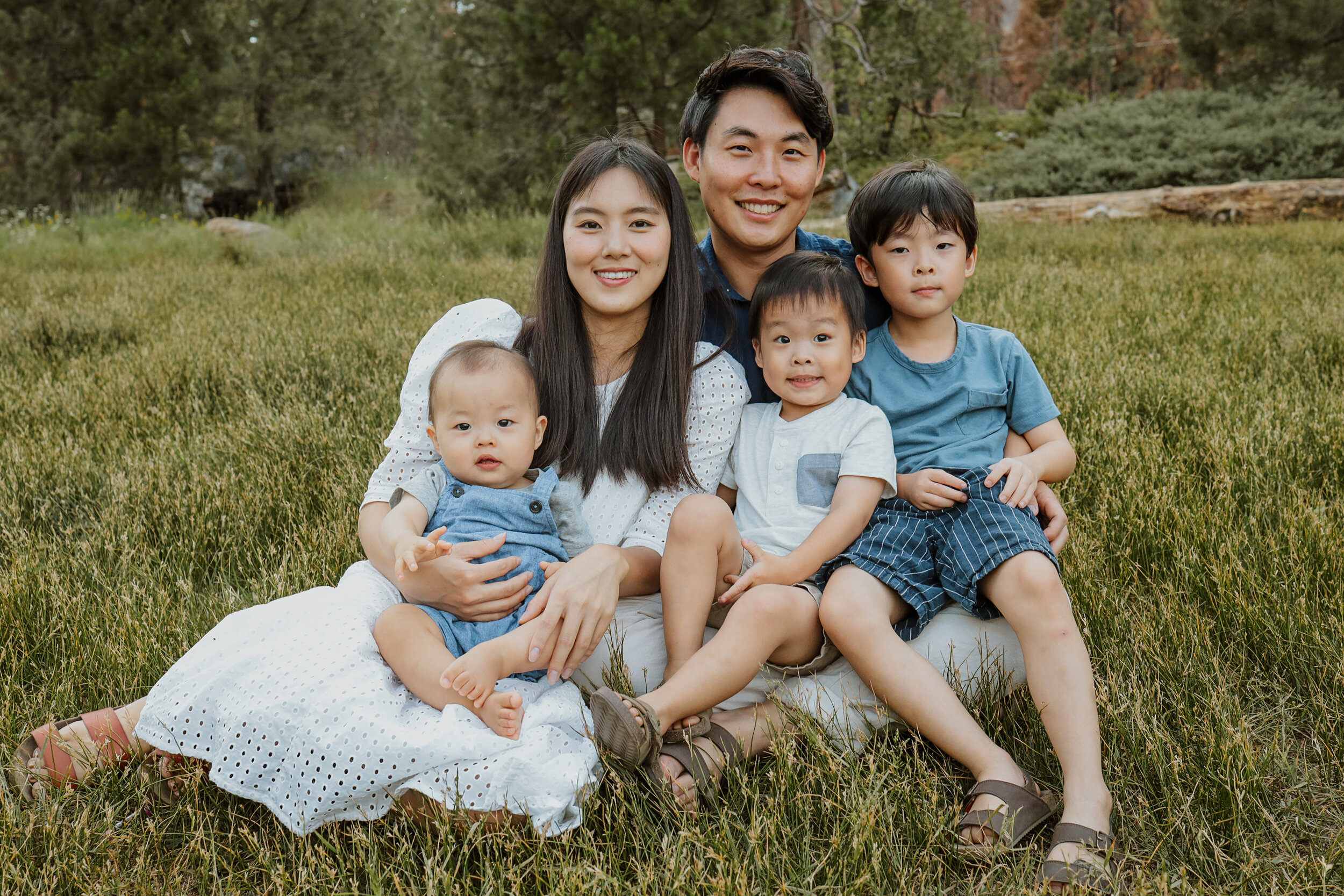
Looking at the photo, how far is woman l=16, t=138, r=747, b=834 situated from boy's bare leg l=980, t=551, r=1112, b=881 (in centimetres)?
89

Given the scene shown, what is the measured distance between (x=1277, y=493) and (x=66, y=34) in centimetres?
1591

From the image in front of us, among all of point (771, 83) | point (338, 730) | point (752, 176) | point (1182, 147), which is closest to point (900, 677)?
point (338, 730)

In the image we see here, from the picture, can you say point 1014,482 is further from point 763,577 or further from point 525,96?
point 525,96

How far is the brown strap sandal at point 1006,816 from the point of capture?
1.79 meters

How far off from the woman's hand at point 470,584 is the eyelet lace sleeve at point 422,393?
1.29 feet

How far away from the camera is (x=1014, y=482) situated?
2398 mm

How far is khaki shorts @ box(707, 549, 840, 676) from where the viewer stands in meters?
2.34

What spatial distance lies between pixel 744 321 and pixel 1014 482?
108 cm

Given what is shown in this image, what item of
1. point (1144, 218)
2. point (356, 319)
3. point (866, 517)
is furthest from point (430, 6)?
point (866, 517)

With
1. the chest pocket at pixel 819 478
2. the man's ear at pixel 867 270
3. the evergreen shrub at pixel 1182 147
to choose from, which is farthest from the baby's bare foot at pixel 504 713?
the evergreen shrub at pixel 1182 147

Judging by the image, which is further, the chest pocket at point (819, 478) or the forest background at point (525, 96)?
the forest background at point (525, 96)

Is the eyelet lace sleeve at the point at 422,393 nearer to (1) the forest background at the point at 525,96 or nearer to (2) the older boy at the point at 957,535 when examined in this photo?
(2) the older boy at the point at 957,535

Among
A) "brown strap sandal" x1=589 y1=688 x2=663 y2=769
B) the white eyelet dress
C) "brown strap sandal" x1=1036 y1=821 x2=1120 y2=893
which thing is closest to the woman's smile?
the white eyelet dress

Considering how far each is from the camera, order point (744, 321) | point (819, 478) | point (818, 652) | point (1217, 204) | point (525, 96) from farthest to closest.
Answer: point (525, 96), point (1217, 204), point (744, 321), point (819, 478), point (818, 652)
